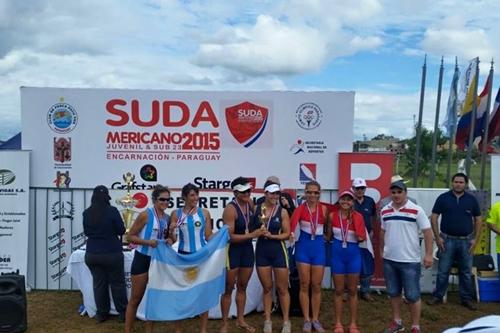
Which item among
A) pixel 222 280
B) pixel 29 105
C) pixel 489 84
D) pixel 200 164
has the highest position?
pixel 489 84

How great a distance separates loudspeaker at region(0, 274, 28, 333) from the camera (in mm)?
5973

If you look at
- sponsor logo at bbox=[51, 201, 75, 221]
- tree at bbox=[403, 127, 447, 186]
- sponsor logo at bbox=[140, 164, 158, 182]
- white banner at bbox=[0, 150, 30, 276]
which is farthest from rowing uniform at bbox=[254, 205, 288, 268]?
tree at bbox=[403, 127, 447, 186]

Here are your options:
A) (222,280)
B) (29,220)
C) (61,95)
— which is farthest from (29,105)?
(222,280)

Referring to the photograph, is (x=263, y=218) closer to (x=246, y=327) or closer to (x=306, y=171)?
(x=246, y=327)

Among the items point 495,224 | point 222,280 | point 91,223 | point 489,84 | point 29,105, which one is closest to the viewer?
point 222,280

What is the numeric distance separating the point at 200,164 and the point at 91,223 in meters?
2.19

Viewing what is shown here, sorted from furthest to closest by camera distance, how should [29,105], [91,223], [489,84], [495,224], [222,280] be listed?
[489,84] < [29,105] < [495,224] < [91,223] < [222,280]

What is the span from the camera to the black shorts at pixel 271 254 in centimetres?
588

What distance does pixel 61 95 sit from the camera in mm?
7867

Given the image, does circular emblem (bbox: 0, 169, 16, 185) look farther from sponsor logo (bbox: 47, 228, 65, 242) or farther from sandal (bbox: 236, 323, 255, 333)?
sandal (bbox: 236, 323, 255, 333)

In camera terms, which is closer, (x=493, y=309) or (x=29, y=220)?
(x=493, y=309)

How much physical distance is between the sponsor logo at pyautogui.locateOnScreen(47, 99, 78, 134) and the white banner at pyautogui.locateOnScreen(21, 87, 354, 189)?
0.05ft

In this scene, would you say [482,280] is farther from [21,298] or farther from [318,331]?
[21,298]

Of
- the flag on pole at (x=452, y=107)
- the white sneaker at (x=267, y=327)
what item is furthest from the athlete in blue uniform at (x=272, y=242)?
the flag on pole at (x=452, y=107)
